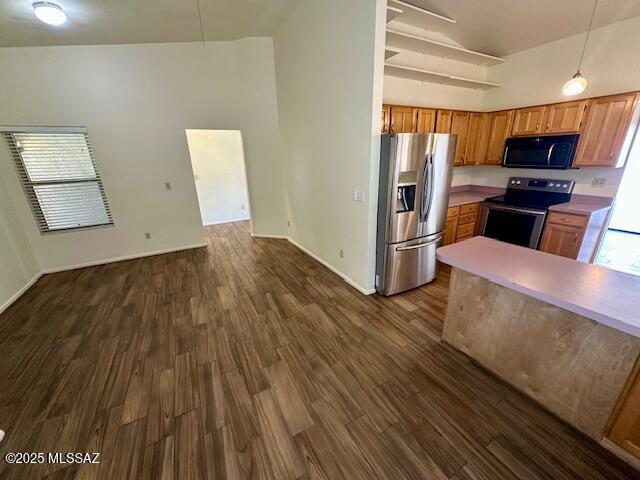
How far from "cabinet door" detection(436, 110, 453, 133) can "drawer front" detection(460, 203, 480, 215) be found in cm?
122

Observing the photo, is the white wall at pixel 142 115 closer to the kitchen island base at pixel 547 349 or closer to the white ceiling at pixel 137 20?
the white ceiling at pixel 137 20

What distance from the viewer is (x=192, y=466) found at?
1377 mm

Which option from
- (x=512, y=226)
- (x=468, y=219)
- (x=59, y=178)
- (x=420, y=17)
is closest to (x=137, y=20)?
(x=59, y=178)

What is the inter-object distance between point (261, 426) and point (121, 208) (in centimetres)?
429

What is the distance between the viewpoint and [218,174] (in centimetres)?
630

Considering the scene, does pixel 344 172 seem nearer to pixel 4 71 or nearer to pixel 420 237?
pixel 420 237

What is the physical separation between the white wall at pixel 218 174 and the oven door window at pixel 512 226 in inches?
199

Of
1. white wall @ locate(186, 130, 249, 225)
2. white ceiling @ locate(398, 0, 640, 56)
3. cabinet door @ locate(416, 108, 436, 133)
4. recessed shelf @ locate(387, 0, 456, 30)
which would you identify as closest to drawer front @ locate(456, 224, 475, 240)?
cabinet door @ locate(416, 108, 436, 133)

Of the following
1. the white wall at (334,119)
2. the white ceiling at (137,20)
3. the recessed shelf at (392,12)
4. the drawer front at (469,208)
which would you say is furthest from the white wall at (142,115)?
the drawer front at (469,208)

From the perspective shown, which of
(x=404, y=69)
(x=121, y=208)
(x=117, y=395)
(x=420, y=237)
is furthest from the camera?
(x=121, y=208)

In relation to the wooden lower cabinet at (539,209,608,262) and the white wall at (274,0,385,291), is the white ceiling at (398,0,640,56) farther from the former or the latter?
the wooden lower cabinet at (539,209,608,262)

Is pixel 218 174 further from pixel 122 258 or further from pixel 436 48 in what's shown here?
pixel 436 48

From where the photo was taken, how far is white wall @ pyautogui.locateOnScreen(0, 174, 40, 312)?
3.10m

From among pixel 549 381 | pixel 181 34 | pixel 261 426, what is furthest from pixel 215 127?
pixel 549 381
